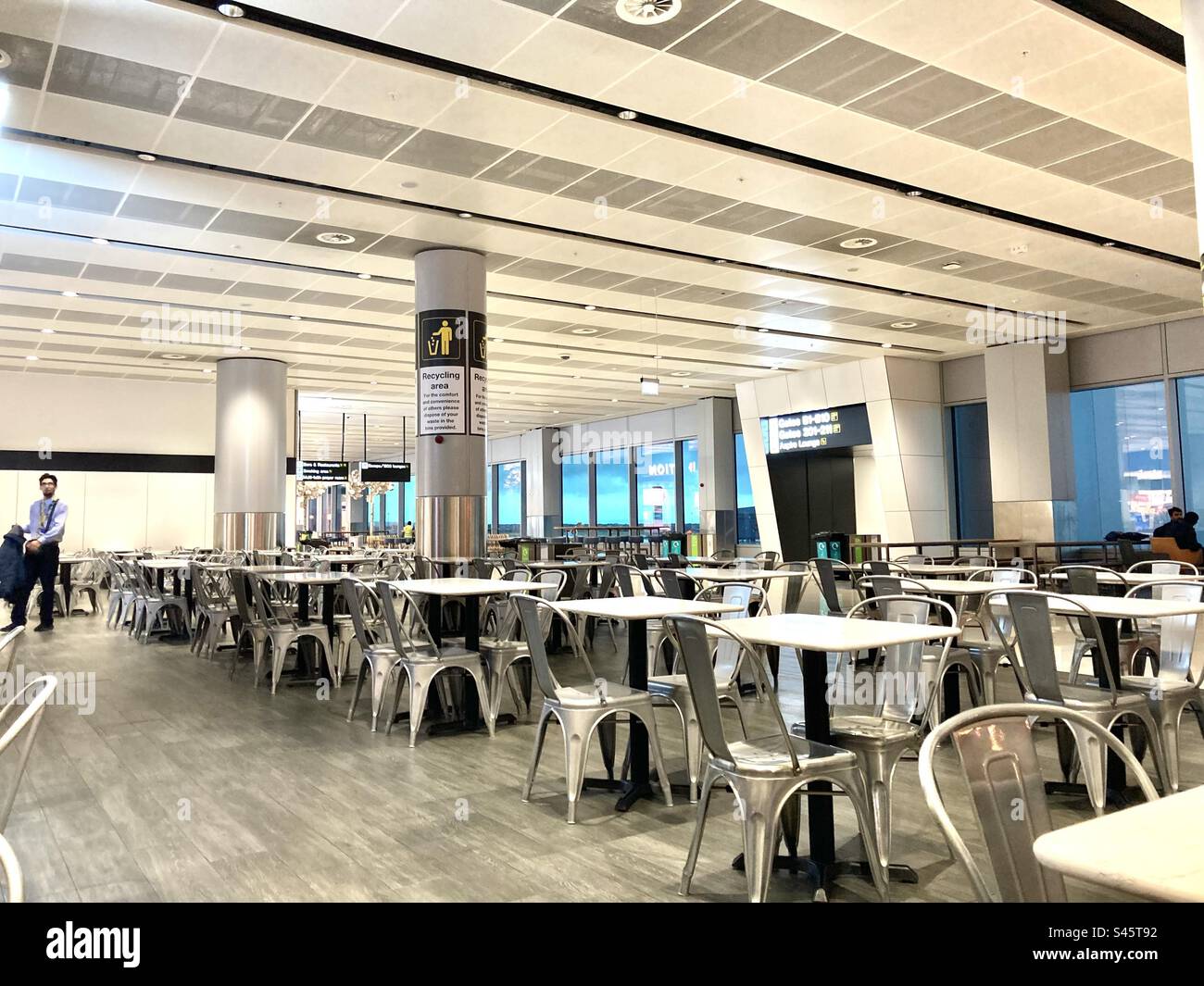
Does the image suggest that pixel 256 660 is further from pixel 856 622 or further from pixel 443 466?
pixel 856 622

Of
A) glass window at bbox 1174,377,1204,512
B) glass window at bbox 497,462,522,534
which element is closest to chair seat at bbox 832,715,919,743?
glass window at bbox 1174,377,1204,512

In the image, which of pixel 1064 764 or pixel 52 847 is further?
pixel 1064 764

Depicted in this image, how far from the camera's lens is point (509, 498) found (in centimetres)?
2856

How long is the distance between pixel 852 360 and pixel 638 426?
25.8 ft

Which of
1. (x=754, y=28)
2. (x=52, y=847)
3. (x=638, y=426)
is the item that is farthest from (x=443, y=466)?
(x=638, y=426)

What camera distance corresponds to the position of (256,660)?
678 centimetres

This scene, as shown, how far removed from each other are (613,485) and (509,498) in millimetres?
5648

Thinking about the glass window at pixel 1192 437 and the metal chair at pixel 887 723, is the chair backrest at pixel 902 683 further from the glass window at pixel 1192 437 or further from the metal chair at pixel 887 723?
the glass window at pixel 1192 437

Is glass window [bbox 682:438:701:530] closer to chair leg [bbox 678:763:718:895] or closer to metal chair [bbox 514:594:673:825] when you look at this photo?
metal chair [bbox 514:594:673:825]

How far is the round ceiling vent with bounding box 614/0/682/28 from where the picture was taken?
4793 mm

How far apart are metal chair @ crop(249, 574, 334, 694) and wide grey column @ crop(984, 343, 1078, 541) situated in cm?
1149

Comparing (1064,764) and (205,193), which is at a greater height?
(205,193)

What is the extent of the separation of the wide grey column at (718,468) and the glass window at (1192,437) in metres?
9.38

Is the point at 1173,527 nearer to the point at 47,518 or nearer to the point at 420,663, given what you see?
the point at 420,663
